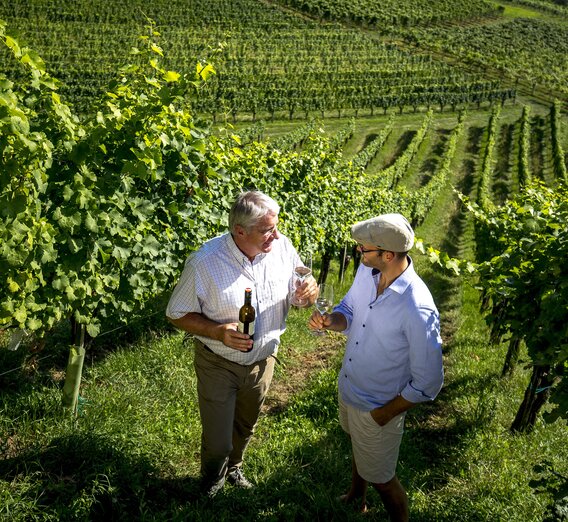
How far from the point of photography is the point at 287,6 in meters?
68.6

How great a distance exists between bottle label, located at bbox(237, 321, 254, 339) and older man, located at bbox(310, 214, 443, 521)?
0.45 meters

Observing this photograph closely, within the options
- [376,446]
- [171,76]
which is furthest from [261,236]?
[171,76]

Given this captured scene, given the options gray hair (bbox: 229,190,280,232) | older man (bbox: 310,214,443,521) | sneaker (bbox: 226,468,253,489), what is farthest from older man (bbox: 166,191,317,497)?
older man (bbox: 310,214,443,521)

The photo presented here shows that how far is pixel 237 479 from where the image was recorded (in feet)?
13.8

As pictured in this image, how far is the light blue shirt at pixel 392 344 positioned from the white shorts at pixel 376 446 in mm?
104

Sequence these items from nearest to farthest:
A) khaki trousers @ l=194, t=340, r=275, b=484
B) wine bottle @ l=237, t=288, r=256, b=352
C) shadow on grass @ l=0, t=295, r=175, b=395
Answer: wine bottle @ l=237, t=288, r=256, b=352 < khaki trousers @ l=194, t=340, r=275, b=484 < shadow on grass @ l=0, t=295, r=175, b=395

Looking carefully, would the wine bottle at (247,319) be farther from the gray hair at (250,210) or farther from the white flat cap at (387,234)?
the white flat cap at (387,234)

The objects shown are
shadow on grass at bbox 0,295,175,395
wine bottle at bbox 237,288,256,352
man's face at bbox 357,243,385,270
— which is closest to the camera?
man's face at bbox 357,243,385,270

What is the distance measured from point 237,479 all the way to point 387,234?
2.08 meters

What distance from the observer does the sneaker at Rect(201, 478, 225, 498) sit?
3.93 meters

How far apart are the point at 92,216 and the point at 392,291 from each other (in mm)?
2054

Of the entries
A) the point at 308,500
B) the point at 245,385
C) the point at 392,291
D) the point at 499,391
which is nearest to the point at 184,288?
the point at 245,385

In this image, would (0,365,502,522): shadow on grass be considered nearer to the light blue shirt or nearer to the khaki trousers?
the khaki trousers

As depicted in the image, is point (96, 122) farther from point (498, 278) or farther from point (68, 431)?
point (498, 278)
